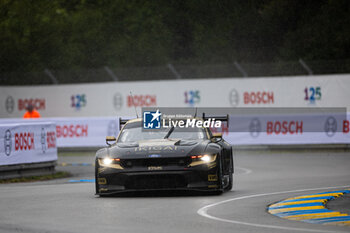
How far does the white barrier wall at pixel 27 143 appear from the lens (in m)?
20.3

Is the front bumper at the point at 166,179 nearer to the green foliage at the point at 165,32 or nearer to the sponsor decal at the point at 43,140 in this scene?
the sponsor decal at the point at 43,140

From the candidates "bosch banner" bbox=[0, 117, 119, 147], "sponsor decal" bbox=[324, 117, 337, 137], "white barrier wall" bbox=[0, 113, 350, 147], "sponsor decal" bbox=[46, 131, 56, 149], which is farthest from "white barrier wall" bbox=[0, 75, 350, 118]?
"sponsor decal" bbox=[46, 131, 56, 149]

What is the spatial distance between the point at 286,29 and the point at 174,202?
144ft

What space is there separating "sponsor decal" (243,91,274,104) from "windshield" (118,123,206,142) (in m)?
21.1

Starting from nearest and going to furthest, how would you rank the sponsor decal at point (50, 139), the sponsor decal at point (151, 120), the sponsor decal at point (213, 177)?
1. the sponsor decal at point (213, 177)
2. the sponsor decal at point (151, 120)
3. the sponsor decal at point (50, 139)

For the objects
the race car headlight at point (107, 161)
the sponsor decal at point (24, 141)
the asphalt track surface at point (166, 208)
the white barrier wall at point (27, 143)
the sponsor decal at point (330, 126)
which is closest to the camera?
the asphalt track surface at point (166, 208)

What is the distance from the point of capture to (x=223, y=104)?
36344 mm

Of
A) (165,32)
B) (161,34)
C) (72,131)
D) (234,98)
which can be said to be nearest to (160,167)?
(72,131)

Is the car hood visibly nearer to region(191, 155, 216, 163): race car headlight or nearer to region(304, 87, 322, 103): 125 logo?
region(191, 155, 216, 163): race car headlight

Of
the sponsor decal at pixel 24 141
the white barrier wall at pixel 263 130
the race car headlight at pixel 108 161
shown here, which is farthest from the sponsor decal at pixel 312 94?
the race car headlight at pixel 108 161

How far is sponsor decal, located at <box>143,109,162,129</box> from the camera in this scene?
15102 millimetres

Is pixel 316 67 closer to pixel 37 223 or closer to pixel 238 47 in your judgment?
pixel 238 47

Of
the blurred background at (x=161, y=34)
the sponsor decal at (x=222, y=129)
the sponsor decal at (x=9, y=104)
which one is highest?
the blurred background at (x=161, y=34)

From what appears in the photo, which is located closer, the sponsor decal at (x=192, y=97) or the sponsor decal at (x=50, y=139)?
the sponsor decal at (x=50, y=139)
